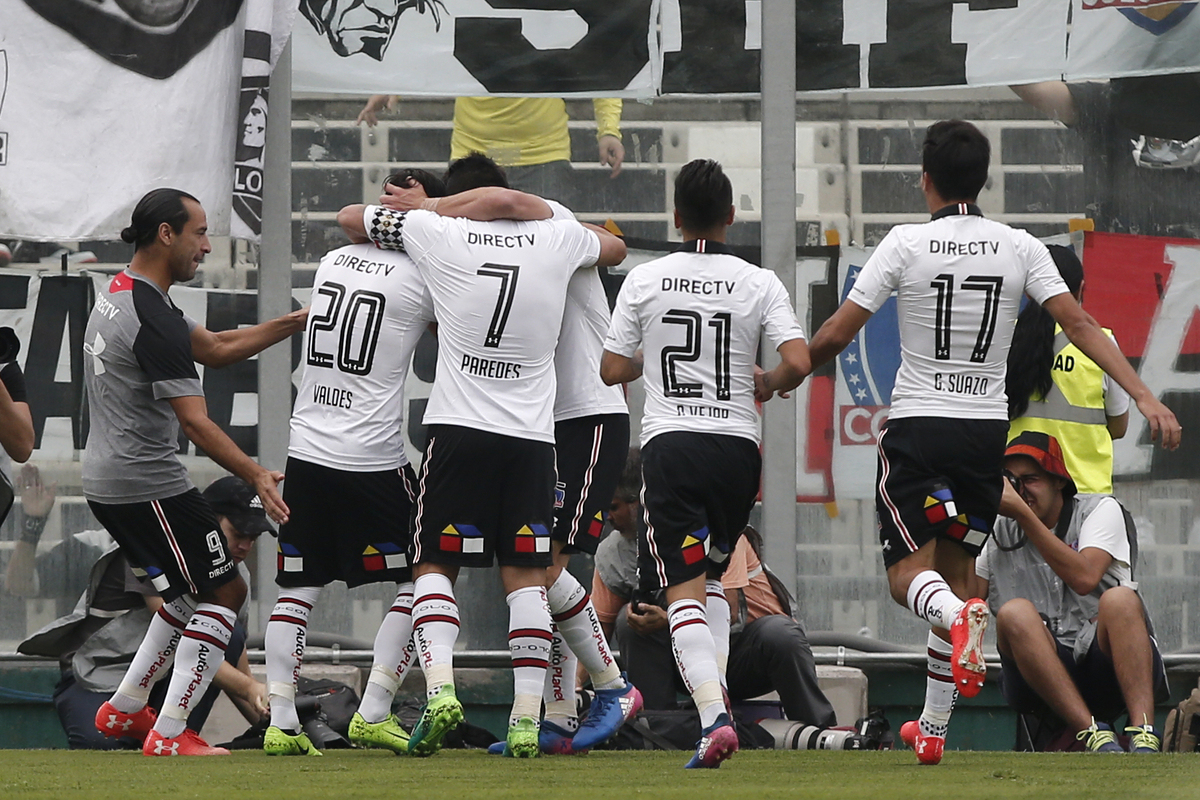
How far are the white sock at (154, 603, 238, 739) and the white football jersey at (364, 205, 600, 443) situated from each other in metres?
1.20

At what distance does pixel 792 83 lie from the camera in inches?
333

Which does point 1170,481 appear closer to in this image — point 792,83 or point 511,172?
point 792,83

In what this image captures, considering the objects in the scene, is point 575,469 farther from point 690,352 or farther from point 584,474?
point 690,352

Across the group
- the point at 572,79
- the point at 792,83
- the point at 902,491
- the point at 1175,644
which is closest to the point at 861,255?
the point at 792,83

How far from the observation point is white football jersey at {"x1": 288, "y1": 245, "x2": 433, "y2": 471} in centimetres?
584

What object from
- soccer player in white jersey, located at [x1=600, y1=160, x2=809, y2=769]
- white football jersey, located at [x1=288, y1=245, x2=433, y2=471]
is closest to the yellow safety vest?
soccer player in white jersey, located at [x1=600, y1=160, x2=809, y2=769]

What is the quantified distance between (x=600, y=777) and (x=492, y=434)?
1299 millimetres

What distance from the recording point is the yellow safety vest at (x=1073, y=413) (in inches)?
263

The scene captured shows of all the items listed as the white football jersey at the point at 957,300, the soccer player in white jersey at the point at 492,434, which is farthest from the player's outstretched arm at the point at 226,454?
the white football jersey at the point at 957,300

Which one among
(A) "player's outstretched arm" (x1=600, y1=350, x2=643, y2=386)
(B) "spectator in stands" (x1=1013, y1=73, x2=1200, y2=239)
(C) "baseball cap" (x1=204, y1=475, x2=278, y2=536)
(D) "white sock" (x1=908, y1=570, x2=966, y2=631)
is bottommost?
(D) "white sock" (x1=908, y1=570, x2=966, y2=631)

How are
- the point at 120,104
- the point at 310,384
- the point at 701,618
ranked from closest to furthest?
the point at 701,618
the point at 310,384
the point at 120,104

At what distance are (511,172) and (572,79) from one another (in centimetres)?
58

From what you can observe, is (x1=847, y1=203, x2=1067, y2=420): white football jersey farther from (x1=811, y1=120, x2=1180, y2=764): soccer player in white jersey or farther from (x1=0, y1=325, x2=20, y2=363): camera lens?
(x1=0, y1=325, x2=20, y2=363): camera lens

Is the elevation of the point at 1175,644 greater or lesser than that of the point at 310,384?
lesser
